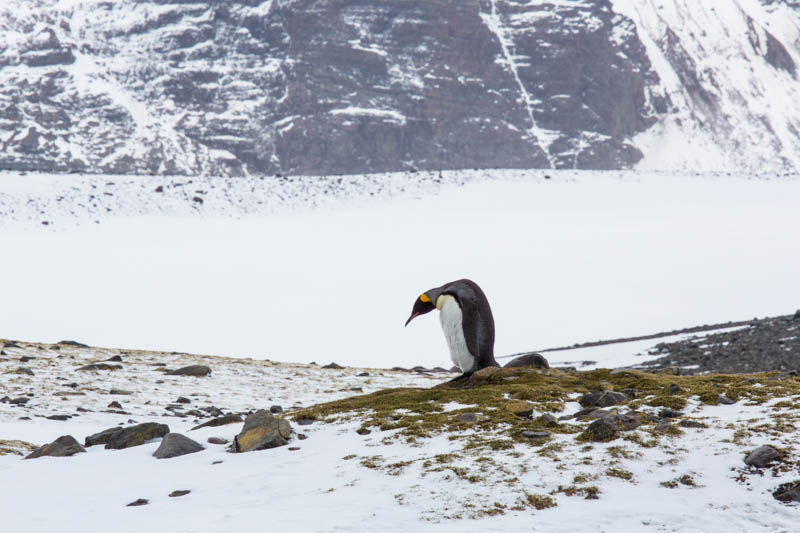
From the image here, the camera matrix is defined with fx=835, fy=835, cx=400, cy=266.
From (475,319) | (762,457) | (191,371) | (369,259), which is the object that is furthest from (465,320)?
(369,259)

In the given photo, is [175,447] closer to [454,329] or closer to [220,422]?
[220,422]

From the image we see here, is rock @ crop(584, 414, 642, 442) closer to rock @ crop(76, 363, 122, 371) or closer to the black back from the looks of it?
the black back

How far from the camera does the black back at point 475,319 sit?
1375 centimetres

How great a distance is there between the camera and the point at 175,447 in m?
10.8

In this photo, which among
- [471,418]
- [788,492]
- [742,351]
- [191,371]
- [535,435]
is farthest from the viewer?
[742,351]

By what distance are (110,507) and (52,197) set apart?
135ft

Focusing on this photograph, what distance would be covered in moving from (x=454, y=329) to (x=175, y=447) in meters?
5.09

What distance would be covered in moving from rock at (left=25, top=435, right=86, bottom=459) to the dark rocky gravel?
50.1 ft

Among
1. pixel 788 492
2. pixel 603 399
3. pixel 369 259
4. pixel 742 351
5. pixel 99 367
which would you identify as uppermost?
pixel 369 259

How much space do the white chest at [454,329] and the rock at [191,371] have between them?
7.84 meters

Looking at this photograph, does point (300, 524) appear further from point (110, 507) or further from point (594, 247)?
point (594, 247)

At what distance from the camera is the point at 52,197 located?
1815 inches

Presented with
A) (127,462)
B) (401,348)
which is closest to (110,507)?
(127,462)

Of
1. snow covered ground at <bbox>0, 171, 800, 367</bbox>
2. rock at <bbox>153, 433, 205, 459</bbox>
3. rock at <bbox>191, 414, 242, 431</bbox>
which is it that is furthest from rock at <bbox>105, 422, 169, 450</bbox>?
snow covered ground at <bbox>0, 171, 800, 367</bbox>
